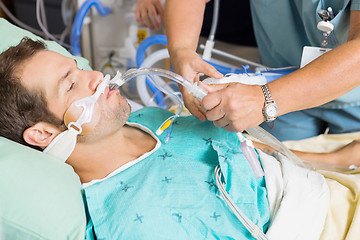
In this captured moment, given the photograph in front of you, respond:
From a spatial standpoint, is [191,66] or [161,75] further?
[191,66]

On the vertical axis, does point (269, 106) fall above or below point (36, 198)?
above

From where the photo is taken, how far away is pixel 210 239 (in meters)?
1.15

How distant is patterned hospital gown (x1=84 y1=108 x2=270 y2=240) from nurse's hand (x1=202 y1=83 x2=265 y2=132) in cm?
19

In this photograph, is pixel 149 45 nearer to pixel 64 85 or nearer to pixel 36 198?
pixel 64 85

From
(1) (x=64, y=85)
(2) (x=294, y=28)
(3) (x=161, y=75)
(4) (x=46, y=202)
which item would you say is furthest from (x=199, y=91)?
(2) (x=294, y=28)

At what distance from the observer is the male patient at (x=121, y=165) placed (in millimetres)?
1159

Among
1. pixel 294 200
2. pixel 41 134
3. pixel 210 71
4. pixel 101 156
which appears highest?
pixel 210 71

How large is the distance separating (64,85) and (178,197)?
511 millimetres

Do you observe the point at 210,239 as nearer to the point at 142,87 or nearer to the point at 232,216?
the point at 232,216

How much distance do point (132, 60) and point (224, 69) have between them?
0.89m

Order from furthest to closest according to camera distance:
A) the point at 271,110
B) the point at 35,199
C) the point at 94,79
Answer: the point at 94,79, the point at 271,110, the point at 35,199

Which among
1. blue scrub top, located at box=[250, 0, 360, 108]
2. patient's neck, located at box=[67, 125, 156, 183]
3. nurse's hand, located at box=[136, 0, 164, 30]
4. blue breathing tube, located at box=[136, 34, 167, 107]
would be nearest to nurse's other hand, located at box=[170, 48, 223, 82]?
patient's neck, located at box=[67, 125, 156, 183]

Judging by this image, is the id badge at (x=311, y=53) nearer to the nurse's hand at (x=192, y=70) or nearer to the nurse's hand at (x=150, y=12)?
the nurse's hand at (x=192, y=70)

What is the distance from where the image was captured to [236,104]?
1132 mm
